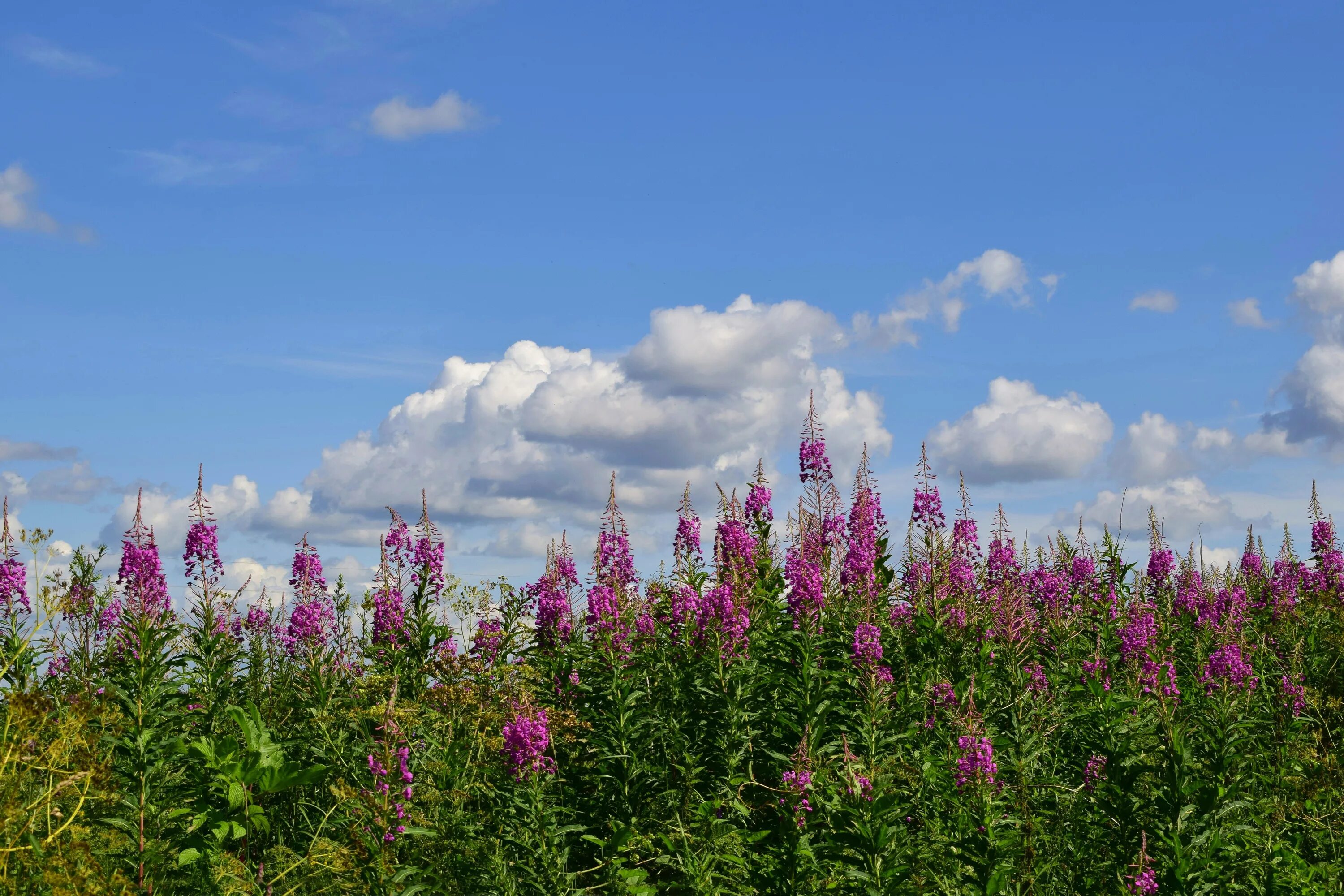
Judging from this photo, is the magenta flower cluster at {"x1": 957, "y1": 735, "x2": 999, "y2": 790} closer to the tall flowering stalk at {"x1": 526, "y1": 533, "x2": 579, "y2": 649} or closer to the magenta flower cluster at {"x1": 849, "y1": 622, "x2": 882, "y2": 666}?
the magenta flower cluster at {"x1": 849, "y1": 622, "x2": 882, "y2": 666}

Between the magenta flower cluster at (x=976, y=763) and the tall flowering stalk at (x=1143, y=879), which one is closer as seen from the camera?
the magenta flower cluster at (x=976, y=763)

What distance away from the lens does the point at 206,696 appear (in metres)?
9.63

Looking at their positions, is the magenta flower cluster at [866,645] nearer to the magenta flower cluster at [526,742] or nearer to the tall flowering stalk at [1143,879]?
the tall flowering stalk at [1143,879]

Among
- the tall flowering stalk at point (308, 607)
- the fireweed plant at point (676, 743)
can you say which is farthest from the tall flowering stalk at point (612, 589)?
the tall flowering stalk at point (308, 607)

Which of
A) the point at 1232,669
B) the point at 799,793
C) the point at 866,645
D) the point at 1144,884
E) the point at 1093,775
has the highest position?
the point at 866,645

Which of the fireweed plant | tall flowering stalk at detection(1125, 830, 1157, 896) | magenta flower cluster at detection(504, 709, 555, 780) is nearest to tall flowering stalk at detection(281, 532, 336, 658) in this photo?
the fireweed plant

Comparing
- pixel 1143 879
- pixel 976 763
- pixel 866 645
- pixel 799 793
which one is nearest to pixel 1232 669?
pixel 1143 879

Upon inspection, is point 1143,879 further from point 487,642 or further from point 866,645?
point 487,642

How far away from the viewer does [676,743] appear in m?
8.32

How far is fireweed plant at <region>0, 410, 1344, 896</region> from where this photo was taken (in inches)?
284

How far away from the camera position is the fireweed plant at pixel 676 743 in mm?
7207

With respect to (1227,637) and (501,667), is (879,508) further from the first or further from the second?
(501,667)

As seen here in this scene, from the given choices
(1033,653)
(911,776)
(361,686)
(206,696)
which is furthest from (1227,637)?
(206,696)

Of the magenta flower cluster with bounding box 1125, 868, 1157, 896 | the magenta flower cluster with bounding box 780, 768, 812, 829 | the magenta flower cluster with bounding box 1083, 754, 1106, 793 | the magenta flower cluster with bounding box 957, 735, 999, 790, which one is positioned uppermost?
the magenta flower cluster with bounding box 957, 735, 999, 790
